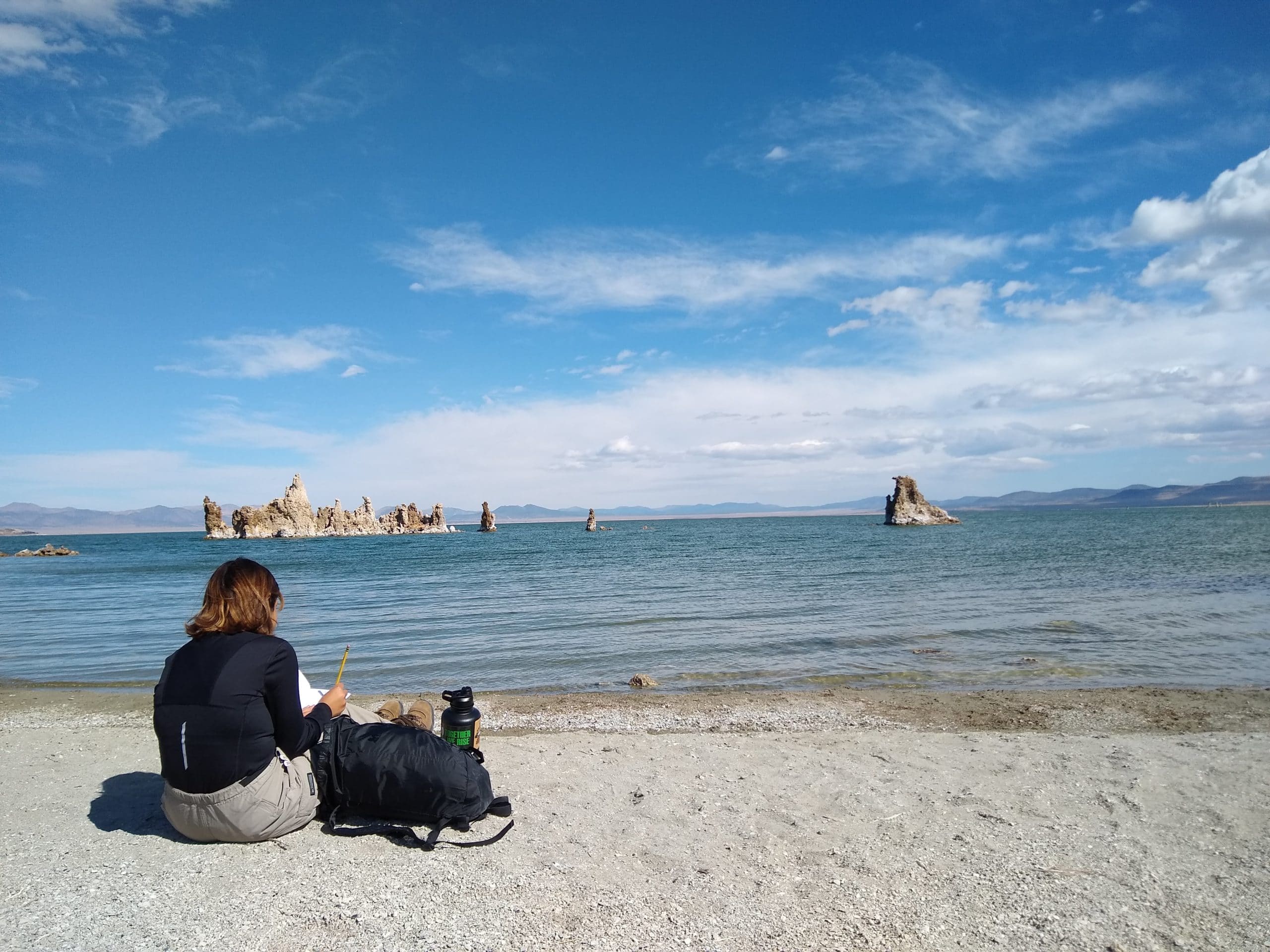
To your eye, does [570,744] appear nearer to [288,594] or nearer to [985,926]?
[985,926]

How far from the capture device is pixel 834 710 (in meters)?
10.4

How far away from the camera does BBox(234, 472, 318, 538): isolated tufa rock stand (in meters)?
115

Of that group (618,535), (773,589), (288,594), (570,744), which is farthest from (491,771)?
(618,535)

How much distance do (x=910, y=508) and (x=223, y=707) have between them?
386 ft

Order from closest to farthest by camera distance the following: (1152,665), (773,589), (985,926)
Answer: (985,926)
(1152,665)
(773,589)

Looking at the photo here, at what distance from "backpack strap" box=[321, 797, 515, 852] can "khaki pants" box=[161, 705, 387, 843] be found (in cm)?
25

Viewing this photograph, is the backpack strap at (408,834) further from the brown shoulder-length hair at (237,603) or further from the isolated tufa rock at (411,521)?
the isolated tufa rock at (411,521)

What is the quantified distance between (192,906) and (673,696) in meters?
7.86

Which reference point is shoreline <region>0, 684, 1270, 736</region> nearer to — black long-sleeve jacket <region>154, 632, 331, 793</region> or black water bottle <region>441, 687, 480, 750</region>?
black water bottle <region>441, 687, 480, 750</region>

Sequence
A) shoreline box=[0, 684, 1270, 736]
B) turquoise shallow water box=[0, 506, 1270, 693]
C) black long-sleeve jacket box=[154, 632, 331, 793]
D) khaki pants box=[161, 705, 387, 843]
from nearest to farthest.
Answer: black long-sleeve jacket box=[154, 632, 331, 793]
khaki pants box=[161, 705, 387, 843]
shoreline box=[0, 684, 1270, 736]
turquoise shallow water box=[0, 506, 1270, 693]

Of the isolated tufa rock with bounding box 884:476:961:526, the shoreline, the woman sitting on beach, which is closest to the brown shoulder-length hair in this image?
the woman sitting on beach

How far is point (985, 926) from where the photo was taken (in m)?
4.31

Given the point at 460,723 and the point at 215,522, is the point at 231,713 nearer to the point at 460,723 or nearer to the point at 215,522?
the point at 460,723

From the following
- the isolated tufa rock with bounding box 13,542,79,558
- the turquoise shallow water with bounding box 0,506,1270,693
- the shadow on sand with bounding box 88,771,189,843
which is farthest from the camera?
the isolated tufa rock with bounding box 13,542,79,558
